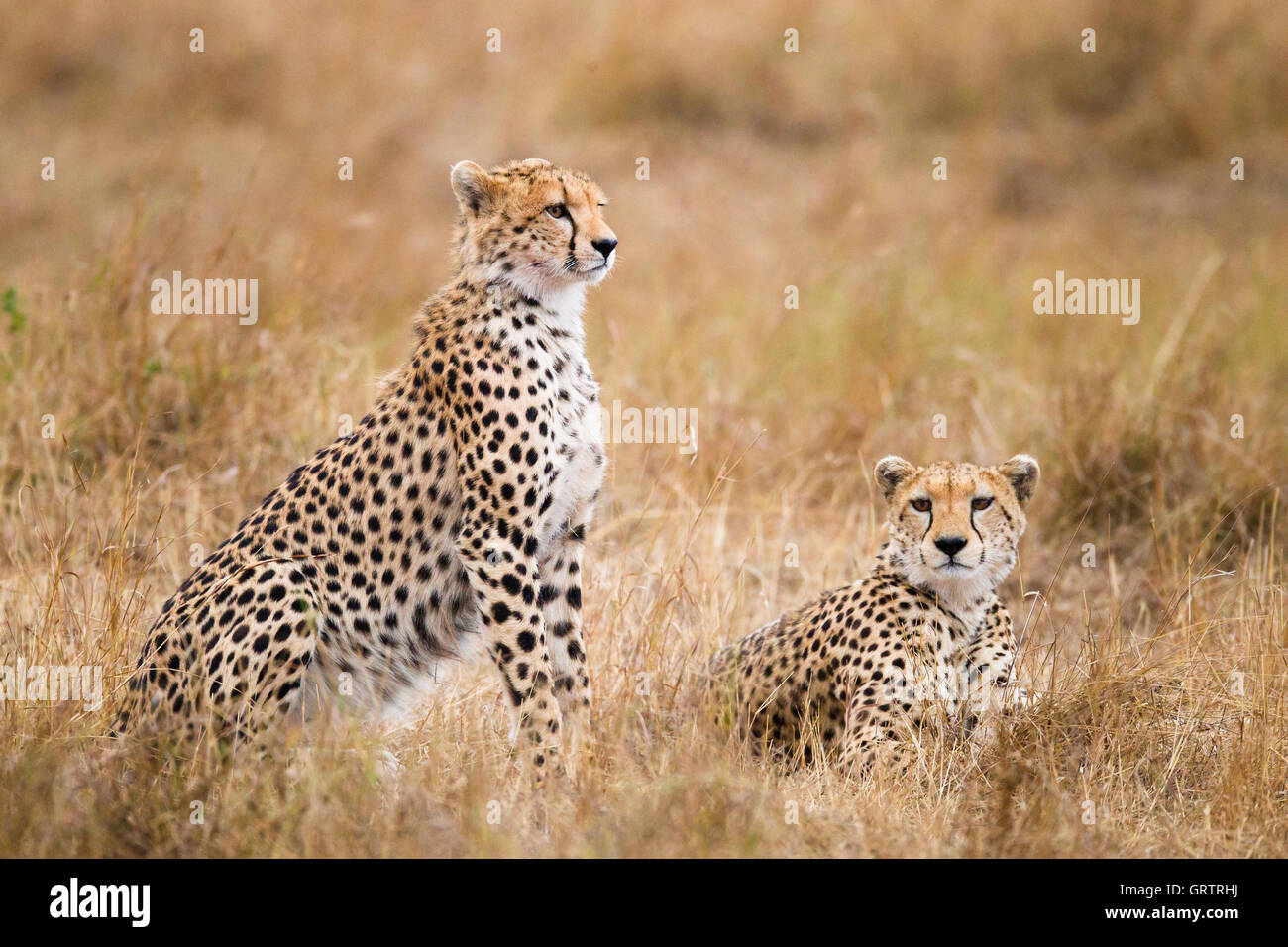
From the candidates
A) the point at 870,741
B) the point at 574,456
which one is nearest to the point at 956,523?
the point at 870,741

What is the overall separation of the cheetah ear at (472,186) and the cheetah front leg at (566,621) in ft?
3.23

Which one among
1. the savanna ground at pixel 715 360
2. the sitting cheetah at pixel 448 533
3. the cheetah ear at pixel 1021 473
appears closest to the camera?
the savanna ground at pixel 715 360

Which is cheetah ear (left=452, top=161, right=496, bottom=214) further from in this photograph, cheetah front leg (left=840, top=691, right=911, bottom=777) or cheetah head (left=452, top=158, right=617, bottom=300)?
cheetah front leg (left=840, top=691, right=911, bottom=777)

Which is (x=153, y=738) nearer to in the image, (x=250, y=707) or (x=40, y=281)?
(x=250, y=707)

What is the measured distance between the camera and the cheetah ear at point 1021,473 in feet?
14.1

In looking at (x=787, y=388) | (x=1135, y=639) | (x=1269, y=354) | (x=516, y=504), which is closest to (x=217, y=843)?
(x=516, y=504)

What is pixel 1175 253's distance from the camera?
1031cm

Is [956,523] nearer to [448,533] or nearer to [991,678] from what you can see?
[991,678]

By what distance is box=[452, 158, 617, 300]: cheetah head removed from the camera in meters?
4.11

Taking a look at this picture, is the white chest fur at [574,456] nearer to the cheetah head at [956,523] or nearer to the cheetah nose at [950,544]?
the cheetah head at [956,523]

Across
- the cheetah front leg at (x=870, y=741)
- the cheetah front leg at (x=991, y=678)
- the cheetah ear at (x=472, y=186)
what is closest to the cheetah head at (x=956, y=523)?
the cheetah front leg at (x=991, y=678)

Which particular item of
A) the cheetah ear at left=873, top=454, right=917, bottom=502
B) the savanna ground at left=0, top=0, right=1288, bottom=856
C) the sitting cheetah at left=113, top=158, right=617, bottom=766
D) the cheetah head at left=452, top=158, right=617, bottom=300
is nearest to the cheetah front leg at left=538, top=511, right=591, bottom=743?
the sitting cheetah at left=113, top=158, right=617, bottom=766

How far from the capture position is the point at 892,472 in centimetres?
436

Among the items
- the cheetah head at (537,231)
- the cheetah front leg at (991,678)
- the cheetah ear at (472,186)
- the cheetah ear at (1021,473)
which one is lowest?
the cheetah front leg at (991,678)
